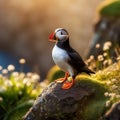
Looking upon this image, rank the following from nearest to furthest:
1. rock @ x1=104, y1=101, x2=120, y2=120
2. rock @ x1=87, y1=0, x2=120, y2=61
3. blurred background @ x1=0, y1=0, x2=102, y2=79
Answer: rock @ x1=104, y1=101, x2=120, y2=120, rock @ x1=87, y1=0, x2=120, y2=61, blurred background @ x1=0, y1=0, x2=102, y2=79

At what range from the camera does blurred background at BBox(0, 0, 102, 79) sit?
2441 centimetres

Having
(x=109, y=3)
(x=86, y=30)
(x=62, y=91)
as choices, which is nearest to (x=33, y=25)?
(x=86, y=30)

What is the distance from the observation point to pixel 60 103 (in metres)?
7.02

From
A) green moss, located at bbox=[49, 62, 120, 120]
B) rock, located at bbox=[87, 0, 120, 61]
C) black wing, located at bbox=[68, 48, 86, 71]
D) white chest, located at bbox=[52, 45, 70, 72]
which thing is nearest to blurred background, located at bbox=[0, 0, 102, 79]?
rock, located at bbox=[87, 0, 120, 61]

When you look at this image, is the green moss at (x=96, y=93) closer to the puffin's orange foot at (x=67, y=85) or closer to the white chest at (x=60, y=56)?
the puffin's orange foot at (x=67, y=85)

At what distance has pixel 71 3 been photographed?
83.9 ft

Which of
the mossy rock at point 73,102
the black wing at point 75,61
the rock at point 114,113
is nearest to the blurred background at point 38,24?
the mossy rock at point 73,102

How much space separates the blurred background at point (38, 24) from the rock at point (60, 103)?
16364 mm

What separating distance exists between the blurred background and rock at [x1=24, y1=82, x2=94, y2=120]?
16.4 metres

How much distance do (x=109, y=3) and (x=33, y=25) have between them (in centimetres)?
1157

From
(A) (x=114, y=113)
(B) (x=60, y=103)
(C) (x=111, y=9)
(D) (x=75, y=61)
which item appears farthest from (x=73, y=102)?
(C) (x=111, y=9)

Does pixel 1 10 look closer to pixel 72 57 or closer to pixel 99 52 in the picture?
pixel 99 52

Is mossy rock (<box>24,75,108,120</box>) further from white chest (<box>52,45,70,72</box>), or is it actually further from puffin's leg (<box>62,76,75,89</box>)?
white chest (<box>52,45,70,72</box>)

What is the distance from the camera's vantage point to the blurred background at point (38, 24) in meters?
24.4
